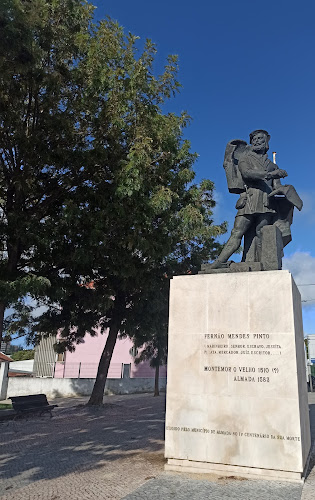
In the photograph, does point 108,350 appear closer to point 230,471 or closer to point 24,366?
point 230,471

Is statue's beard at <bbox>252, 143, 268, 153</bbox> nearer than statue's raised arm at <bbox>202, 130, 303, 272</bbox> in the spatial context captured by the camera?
No

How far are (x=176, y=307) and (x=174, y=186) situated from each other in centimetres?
484

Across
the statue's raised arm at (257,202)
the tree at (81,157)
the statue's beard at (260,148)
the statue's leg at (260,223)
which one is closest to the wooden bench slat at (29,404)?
the tree at (81,157)

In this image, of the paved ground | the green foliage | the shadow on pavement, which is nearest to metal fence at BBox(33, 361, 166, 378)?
the shadow on pavement

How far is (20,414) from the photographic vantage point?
514 inches

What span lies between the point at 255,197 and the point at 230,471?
4303 mm

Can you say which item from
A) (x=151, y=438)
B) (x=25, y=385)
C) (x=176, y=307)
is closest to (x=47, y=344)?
(x=25, y=385)

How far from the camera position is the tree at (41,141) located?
823 centimetres

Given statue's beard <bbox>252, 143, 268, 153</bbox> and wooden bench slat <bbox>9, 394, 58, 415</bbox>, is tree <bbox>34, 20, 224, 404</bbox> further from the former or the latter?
wooden bench slat <bbox>9, 394, 58, 415</bbox>

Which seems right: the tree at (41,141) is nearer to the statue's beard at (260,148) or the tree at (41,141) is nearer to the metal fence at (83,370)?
the statue's beard at (260,148)

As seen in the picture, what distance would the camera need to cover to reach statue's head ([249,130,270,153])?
7152 mm

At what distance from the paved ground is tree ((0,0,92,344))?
9.66 feet

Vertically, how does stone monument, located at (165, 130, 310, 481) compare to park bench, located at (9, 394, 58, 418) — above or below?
above

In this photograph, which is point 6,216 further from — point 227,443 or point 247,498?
point 247,498
